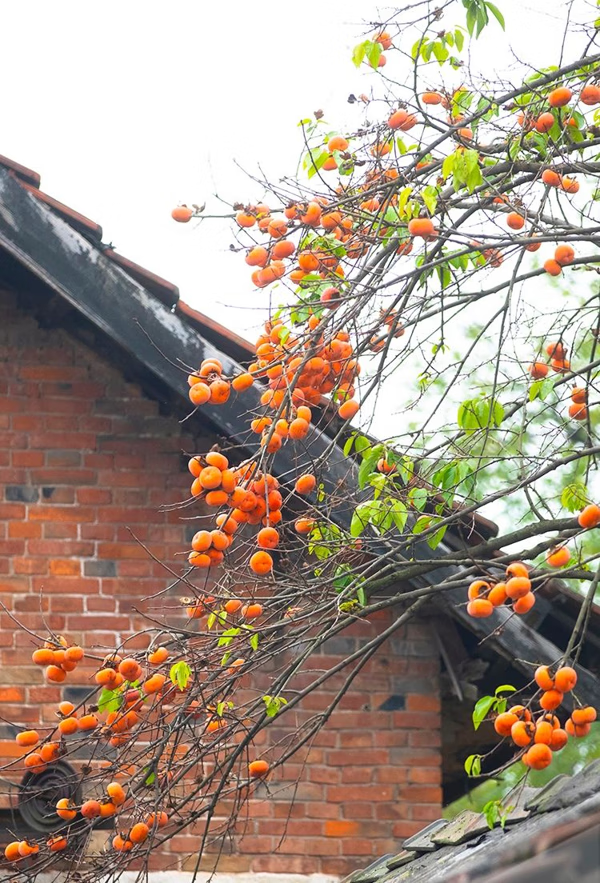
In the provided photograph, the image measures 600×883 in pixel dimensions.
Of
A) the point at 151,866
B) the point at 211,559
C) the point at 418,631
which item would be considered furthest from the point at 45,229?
the point at 151,866

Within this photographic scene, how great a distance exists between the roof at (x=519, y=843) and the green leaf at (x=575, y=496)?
765 millimetres

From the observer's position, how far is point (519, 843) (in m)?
1.54

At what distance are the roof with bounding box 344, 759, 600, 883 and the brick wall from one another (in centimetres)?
41

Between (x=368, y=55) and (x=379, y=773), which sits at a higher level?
(x=368, y=55)

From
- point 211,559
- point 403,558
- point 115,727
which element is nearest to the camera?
point 211,559

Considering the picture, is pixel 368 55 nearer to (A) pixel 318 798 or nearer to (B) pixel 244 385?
(B) pixel 244 385

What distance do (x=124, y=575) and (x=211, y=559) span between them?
161 cm

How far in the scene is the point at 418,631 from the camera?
16.2 feet

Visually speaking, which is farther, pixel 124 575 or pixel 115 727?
pixel 124 575

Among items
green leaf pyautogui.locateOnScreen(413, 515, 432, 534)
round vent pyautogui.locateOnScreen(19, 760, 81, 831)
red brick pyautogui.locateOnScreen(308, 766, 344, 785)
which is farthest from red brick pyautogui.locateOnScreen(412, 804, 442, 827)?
green leaf pyautogui.locateOnScreen(413, 515, 432, 534)

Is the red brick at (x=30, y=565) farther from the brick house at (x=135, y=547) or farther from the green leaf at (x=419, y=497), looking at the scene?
the green leaf at (x=419, y=497)

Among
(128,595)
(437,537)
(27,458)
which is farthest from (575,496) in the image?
(27,458)

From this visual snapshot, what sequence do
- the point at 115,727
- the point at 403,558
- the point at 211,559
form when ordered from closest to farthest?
the point at 211,559, the point at 115,727, the point at 403,558

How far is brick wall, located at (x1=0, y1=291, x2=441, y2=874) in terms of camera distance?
476 cm
